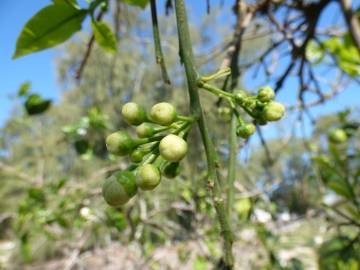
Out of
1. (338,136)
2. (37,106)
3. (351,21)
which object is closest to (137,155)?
(351,21)

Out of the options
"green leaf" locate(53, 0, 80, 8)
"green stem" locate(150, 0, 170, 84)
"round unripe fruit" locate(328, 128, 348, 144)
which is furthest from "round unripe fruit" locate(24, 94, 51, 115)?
"round unripe fruit" locate(328, 128, 348, 144)

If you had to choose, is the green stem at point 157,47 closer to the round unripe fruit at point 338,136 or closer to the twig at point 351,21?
the twig at point 351,21

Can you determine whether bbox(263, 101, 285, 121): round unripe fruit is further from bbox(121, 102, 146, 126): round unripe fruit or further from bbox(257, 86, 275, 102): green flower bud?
bbox(121, 102, 146, 126): round unripe fruit

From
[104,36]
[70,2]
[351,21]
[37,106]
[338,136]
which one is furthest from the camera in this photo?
[338,136]

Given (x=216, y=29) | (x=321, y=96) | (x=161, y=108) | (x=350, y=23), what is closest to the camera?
(x=161, y=108)

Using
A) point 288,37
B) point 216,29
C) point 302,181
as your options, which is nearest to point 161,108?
point 288,37

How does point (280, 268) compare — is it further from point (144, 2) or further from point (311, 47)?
point (144, 2)

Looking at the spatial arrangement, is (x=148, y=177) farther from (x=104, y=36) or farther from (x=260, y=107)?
(x=104, y=36)
